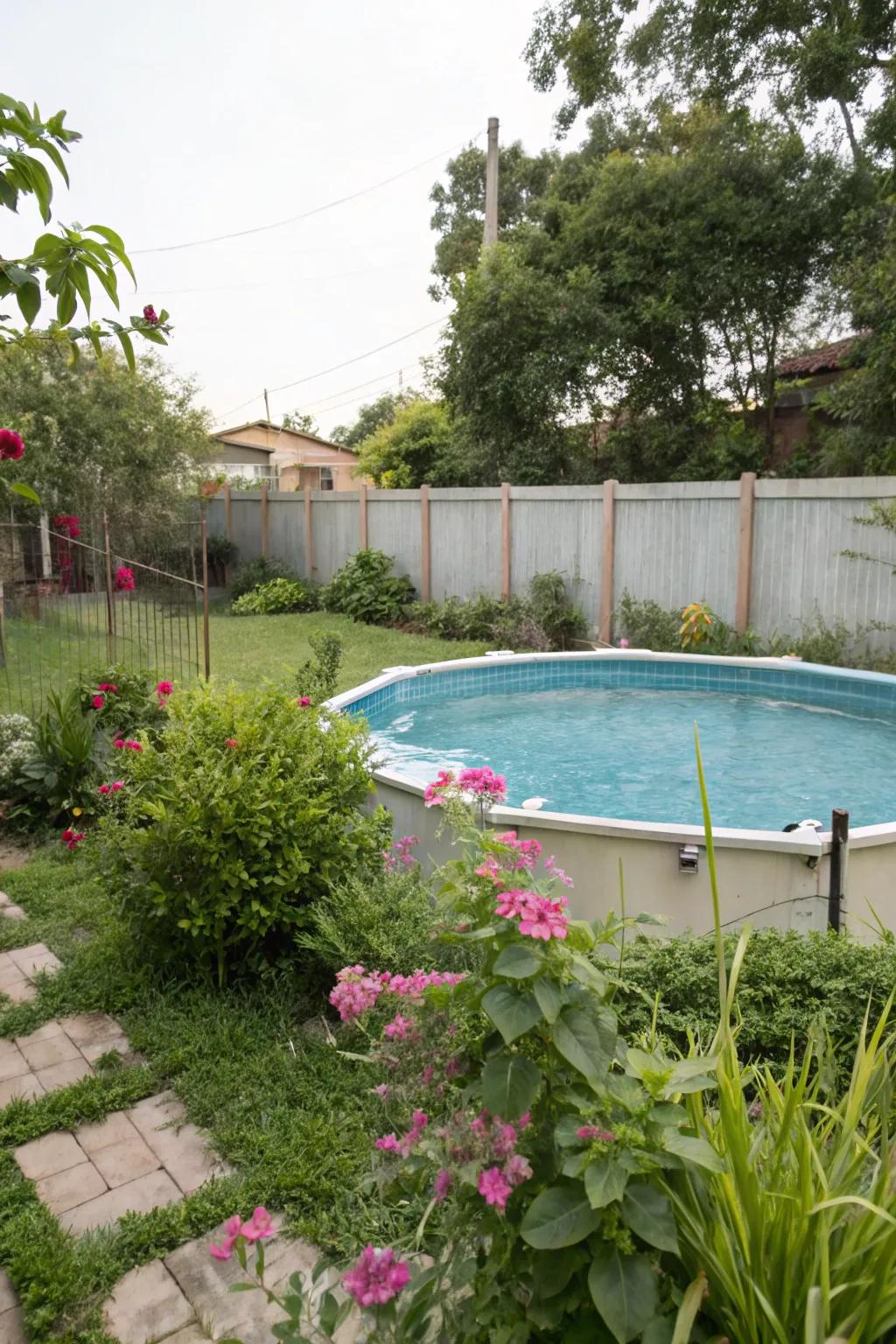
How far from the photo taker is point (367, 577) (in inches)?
548

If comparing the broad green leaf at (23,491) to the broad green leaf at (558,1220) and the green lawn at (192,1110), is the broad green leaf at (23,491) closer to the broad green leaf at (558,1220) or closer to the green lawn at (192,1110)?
the broad green leaf at (558,1220)

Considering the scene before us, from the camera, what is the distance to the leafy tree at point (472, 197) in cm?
2077

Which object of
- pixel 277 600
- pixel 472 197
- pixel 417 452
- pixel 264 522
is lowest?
pixel 277 600

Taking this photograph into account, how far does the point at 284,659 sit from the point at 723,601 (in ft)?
15.7

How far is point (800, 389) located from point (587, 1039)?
1476cm

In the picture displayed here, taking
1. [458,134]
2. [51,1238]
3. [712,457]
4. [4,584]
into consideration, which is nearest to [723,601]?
[712,457]

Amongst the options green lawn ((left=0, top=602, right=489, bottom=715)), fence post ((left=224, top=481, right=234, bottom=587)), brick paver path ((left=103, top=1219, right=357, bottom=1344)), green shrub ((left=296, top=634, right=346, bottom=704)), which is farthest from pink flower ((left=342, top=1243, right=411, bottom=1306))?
fence post ((left=224, top=481, right=234, bottom=587))

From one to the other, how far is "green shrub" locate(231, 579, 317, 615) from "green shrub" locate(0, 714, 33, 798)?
929cm

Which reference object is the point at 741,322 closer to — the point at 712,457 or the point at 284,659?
the point at 712,457

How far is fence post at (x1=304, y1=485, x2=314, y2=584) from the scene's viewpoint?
51.3 feet

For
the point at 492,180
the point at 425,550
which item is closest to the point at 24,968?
the point at 425,550

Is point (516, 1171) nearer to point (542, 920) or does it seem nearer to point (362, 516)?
point (542, 920)

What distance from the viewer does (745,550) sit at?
380 inches

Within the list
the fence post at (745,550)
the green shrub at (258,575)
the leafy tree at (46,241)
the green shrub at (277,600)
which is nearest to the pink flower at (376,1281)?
the leafy tree at (46,241)
